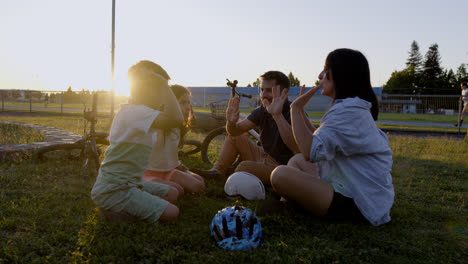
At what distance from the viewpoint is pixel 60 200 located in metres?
A: 4.14

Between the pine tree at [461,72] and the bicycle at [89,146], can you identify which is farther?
the pine tree at [461,72]

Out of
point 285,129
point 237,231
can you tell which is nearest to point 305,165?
point 285,129

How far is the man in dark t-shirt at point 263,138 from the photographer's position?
4.57m

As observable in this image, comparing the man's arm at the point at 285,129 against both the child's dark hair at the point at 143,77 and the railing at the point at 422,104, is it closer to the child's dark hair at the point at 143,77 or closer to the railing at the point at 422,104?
the child's dark hair at the point at 143,77

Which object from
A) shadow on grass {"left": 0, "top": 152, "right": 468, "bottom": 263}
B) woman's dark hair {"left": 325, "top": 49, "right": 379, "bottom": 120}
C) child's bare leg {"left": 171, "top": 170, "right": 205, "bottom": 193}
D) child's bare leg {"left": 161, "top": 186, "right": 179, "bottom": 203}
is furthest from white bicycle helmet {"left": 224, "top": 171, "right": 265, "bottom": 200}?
woman's dark hair {"left": 325, "top": 49, "right": 379, "bottom": 120}

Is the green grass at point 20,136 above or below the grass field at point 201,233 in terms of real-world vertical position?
above

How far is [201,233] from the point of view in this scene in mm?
3209

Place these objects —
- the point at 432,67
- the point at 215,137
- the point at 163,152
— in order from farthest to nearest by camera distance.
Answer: the point at 432,67, the point at 215,137, the point at 163,152

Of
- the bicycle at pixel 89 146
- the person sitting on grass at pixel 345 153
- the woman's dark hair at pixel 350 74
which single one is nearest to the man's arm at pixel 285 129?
the person sitting on grass at pixel 345 153

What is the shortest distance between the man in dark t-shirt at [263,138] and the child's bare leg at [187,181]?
61 centimetres

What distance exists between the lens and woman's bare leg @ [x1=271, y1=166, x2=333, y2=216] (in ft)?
10.8

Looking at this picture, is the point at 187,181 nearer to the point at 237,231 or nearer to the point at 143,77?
the point at 143,77

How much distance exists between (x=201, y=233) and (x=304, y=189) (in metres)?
1.02

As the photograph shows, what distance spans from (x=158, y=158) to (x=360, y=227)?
244 cm
